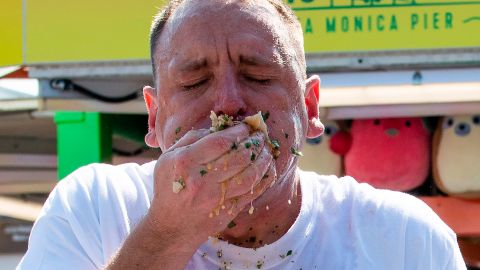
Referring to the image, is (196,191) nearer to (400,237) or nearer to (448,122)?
(400,237)

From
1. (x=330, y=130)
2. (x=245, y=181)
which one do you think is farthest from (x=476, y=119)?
(x=245, y=181)

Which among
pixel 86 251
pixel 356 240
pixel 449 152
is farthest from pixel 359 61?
pixel 86 251

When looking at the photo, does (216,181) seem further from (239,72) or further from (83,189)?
(83,189)

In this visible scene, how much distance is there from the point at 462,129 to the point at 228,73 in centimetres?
225

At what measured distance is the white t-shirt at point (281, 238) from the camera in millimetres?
1697

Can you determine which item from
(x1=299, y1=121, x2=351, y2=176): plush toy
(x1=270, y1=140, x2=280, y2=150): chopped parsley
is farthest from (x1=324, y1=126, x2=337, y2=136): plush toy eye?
(x1=270, y1=140, x2=280, y2=150): chopped parsley

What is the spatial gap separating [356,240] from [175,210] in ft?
1.62

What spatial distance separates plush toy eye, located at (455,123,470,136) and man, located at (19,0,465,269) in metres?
1.87

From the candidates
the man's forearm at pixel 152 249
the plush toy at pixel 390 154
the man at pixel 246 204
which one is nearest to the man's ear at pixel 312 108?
the man at pixel 246 204

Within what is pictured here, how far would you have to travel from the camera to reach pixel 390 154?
3.70 metres

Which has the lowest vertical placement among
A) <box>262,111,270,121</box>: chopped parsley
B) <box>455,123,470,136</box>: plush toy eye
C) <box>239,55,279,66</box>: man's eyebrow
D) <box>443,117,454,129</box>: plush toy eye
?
<box>455,123,470,136</box>: plush toy eye

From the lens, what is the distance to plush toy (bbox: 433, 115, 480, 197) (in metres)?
3.62

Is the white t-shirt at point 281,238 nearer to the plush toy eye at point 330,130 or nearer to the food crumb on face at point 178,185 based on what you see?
the food crumb on face at point 178,185

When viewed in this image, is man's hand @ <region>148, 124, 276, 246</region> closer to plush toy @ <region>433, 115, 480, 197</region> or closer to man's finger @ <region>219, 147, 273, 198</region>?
man's finger @ <region>219, 147, 273, 198</region>
